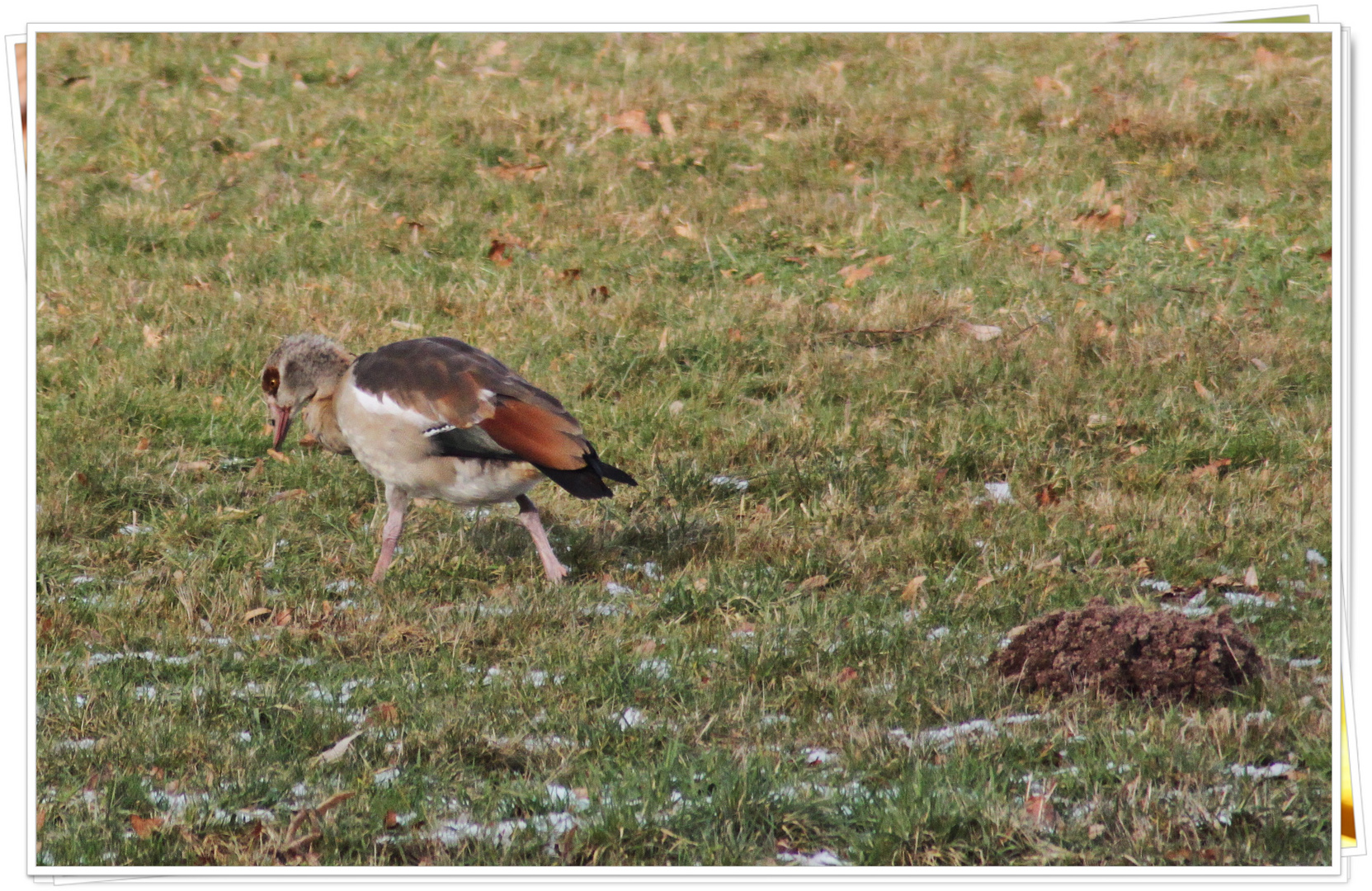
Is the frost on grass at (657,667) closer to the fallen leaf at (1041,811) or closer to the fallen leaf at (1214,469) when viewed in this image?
the fallen leaf at (1041,811)

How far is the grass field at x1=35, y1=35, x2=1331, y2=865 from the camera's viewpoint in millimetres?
5172

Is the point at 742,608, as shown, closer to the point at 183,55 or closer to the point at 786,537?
the point at 786,537

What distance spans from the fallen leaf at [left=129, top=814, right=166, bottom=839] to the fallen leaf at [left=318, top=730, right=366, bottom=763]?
2.02 ft

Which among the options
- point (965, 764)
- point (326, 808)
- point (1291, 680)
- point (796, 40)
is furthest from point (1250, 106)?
point (326, 808)

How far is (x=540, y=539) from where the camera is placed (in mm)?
7211

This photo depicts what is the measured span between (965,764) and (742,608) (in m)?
1.80

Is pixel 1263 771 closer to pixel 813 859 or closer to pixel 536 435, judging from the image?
pixel 813 859

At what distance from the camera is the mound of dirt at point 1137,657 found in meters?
5.68

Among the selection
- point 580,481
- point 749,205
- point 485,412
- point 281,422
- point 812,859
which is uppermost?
point 749,205

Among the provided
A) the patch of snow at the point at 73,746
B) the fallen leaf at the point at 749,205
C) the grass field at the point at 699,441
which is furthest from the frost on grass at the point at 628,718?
the fallen leaf at the point at 749,205

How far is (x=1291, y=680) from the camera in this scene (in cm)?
576

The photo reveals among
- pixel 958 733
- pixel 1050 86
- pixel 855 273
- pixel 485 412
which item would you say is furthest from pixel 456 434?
pixel 1050 86

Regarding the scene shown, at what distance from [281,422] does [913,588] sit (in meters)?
3.30

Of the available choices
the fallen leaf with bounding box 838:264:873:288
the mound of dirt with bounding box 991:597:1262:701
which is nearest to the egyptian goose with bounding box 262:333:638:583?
the mound of dirt with bounding box 991:597:1262:701
